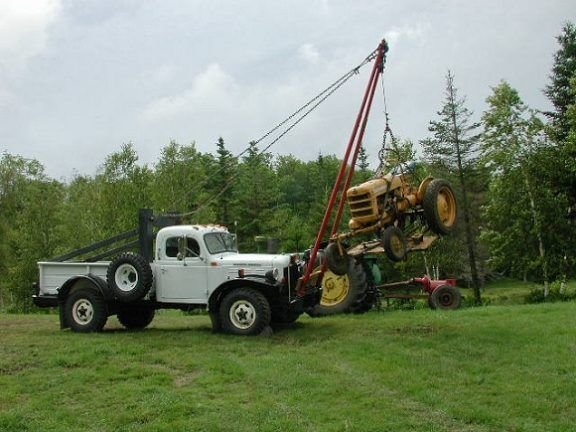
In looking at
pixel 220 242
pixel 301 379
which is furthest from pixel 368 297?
pixel 301 379

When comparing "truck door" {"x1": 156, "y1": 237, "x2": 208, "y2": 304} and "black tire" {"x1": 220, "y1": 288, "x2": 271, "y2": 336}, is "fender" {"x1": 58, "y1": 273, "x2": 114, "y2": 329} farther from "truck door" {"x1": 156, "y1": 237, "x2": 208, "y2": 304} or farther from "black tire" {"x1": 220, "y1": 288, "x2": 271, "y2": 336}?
"black tire" {"x1": 220, "y1": 288, "x2": 271, "y2": 336}

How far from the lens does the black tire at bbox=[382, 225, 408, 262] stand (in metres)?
11.4

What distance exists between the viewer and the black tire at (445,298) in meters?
18.6

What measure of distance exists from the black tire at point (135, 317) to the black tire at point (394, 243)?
5578mm

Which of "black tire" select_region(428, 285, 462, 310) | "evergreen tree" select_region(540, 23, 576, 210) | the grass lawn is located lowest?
the grass lawn

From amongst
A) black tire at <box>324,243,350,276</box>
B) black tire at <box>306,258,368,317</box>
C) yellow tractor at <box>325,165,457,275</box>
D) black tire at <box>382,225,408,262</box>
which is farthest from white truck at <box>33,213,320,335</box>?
black tire at <box>306,258,368,317</box>

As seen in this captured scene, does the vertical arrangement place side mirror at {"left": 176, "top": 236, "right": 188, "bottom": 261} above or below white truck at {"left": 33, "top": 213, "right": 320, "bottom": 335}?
above

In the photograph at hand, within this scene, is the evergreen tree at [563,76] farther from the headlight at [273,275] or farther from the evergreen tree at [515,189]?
the headlight at [273,275]

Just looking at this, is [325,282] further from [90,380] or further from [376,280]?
[90,380]

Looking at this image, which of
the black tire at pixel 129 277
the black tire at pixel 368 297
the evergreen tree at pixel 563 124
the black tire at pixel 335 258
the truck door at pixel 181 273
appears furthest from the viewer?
the evergreen tree at pixel 563 124

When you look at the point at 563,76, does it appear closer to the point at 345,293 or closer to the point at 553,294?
the point at 553,294

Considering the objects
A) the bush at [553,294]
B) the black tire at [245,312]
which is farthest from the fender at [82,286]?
the bush at [553,294]

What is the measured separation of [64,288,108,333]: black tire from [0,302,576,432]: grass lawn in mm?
281

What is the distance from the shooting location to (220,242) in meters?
13.6
